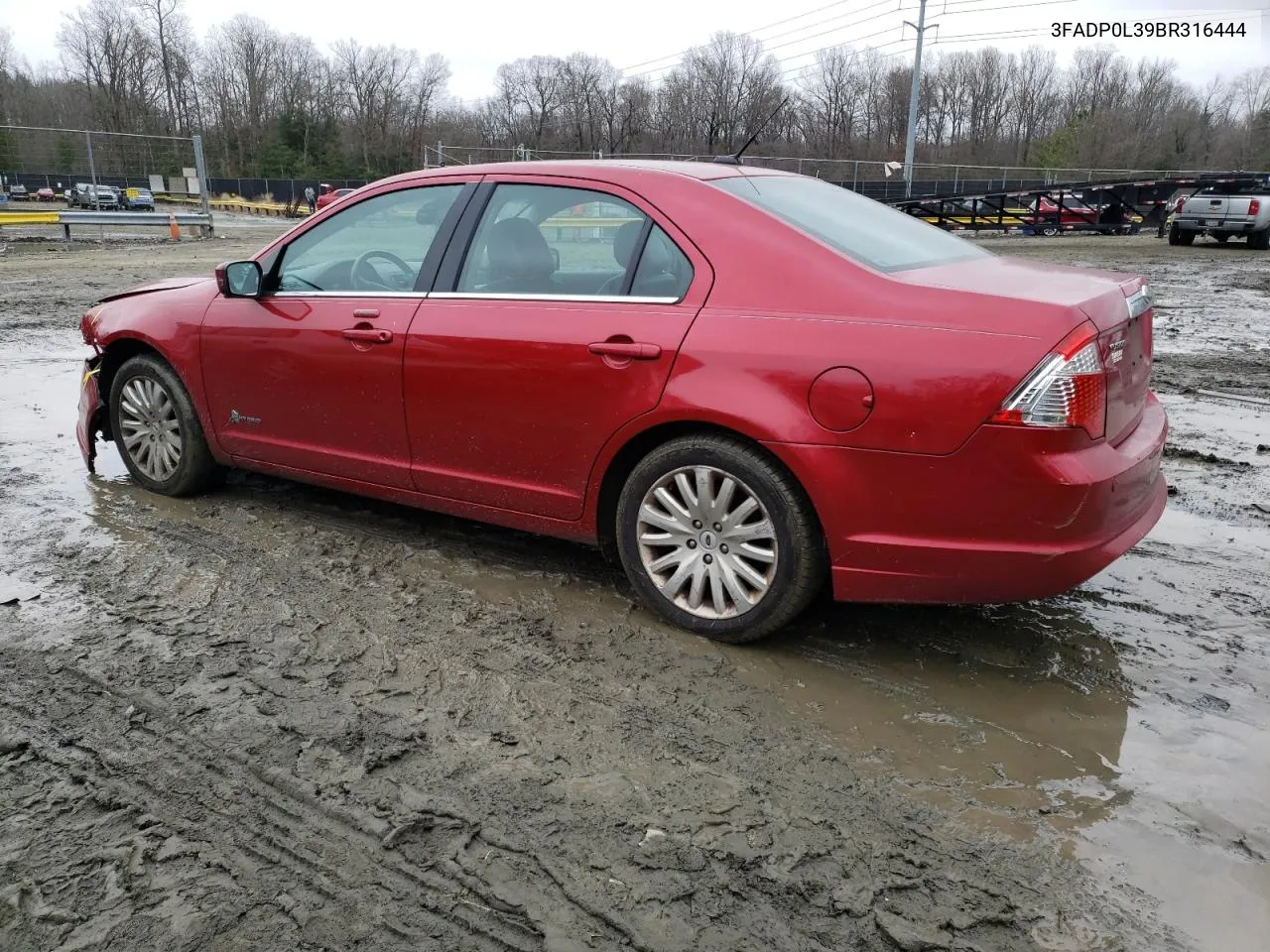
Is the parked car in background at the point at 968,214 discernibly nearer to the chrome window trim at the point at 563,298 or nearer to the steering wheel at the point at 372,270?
the steering wheel at the point at 372,270

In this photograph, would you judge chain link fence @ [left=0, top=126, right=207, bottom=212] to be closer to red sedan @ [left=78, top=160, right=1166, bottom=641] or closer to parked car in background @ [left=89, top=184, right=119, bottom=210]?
parked car in background @ [left=89, top=184, right=119, bottom=210]

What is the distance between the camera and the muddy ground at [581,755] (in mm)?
2299

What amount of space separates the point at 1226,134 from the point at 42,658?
272 feet

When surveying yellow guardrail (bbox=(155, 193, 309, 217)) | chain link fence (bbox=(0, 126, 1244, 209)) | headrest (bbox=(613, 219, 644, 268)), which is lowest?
headrest (bbox=(613, 219, 644, 268))

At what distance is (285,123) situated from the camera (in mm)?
65875

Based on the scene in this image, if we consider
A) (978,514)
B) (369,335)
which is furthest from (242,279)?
(978,514)

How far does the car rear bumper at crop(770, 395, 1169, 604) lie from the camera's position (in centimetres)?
297

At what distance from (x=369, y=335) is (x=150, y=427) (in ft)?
6.00

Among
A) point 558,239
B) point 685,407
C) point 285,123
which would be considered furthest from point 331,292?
point 285,123

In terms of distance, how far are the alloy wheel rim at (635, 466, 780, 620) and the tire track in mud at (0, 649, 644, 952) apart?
4.24 feet

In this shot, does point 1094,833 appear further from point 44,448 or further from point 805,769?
point 44,448

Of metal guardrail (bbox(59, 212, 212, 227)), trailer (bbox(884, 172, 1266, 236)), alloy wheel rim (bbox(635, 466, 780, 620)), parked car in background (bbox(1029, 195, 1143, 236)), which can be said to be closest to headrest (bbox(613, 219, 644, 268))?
alloy wheel rim (bbox(635, 466, 780, 620))

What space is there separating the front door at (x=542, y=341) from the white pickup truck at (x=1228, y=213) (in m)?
23.3

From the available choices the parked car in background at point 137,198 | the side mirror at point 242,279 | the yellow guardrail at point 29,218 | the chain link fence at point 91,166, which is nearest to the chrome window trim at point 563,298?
the side mirror at point 242,279
